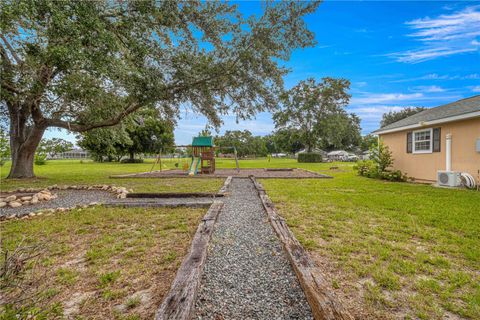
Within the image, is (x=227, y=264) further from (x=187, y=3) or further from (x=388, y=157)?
(x=388, y=157)

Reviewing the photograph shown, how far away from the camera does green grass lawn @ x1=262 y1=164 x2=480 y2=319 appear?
181 centimetres

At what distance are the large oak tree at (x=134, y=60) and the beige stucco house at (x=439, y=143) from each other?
5.60 meters

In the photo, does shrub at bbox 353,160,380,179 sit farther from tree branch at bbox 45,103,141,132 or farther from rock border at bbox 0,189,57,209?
rock border at bbox 0,189,57,209

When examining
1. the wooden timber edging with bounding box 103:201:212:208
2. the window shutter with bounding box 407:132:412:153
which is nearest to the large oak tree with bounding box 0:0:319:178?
the wooden timber edging with bounding box 103:201:212:208

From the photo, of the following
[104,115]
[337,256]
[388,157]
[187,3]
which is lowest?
[337,256]

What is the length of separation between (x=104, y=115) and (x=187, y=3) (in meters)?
5.33

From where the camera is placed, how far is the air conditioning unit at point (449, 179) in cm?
768

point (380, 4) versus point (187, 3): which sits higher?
point (380, 4)

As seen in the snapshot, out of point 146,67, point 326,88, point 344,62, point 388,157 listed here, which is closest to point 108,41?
point 146,67

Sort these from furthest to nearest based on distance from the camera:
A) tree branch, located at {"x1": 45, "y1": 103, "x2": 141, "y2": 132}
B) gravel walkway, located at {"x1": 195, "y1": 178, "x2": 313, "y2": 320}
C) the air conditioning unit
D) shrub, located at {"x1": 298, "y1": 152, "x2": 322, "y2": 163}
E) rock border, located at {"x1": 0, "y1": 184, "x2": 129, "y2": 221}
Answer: shrub, located at {"x1": 298, "y1": 152, "x2": 322, "y2": 163}, tree branch, located at {"x1": 45, "y1": 103, "x2": 141, "y2": 132}, the air conditioning unit, rock border, located at {"x1": 0, "y1": 184, "x2": 129, "y2": 221}, gravel walkway, located at {"x1": 195, "y1": 178, "x2": 313, "y2": 320}

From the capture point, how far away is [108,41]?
6.49 m

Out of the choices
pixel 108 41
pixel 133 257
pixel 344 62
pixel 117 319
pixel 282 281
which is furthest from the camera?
pixel 344 62

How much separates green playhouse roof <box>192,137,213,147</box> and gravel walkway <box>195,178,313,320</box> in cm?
922

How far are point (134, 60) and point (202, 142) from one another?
553cm
